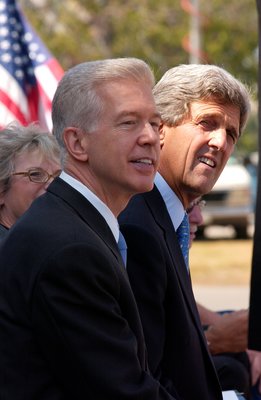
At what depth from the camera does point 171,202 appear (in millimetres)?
3354

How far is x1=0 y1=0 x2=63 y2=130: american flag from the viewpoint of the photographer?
7.28m

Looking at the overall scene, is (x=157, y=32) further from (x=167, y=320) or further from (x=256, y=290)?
(x=167, y=320)

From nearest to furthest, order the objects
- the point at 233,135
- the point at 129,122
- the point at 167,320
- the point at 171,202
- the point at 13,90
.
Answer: the point at 129,122
the point at 167,320
the point at 171,202
the point at 233,135
the point at 13,90

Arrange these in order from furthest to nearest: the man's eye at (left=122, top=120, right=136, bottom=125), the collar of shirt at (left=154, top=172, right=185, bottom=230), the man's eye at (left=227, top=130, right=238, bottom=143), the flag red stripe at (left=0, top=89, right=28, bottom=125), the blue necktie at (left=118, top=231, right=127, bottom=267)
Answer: the flag red stripe at (left=0, top=89, right=28, bottom=125) → the man's eye at (left=227, top=130, right=238, bottom=143) → the collar of shirt at (left=154, top=172, right=185, bottom=230) → the blue necktie at (left=118, top=231, right=127, bottom=267) → the man's eye at (left=122, top=120, right=136, bottom=125)

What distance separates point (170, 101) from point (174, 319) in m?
0.83

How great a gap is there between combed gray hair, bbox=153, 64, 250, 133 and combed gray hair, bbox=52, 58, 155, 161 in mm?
635

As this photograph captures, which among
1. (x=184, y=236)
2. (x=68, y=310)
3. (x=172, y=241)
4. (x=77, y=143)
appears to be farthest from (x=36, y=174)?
(x=68, y=310)

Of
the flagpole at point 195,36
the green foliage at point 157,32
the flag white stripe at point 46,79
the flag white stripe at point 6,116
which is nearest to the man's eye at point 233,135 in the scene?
the flag white stripe at point 6,116

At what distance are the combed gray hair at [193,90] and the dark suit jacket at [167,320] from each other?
533mm

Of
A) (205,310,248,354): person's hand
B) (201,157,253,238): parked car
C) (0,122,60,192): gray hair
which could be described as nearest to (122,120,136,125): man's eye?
(0,122,60,192): gray hair

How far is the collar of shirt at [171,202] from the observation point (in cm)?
335

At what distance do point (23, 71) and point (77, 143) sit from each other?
498 cm

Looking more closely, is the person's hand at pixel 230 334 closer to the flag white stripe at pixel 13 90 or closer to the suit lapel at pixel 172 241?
the suit lapel at pixel 172 241

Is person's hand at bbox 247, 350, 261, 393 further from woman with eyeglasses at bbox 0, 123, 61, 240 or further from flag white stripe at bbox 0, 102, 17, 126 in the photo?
flag white stripe at bbox 0, 102, 17, 126
